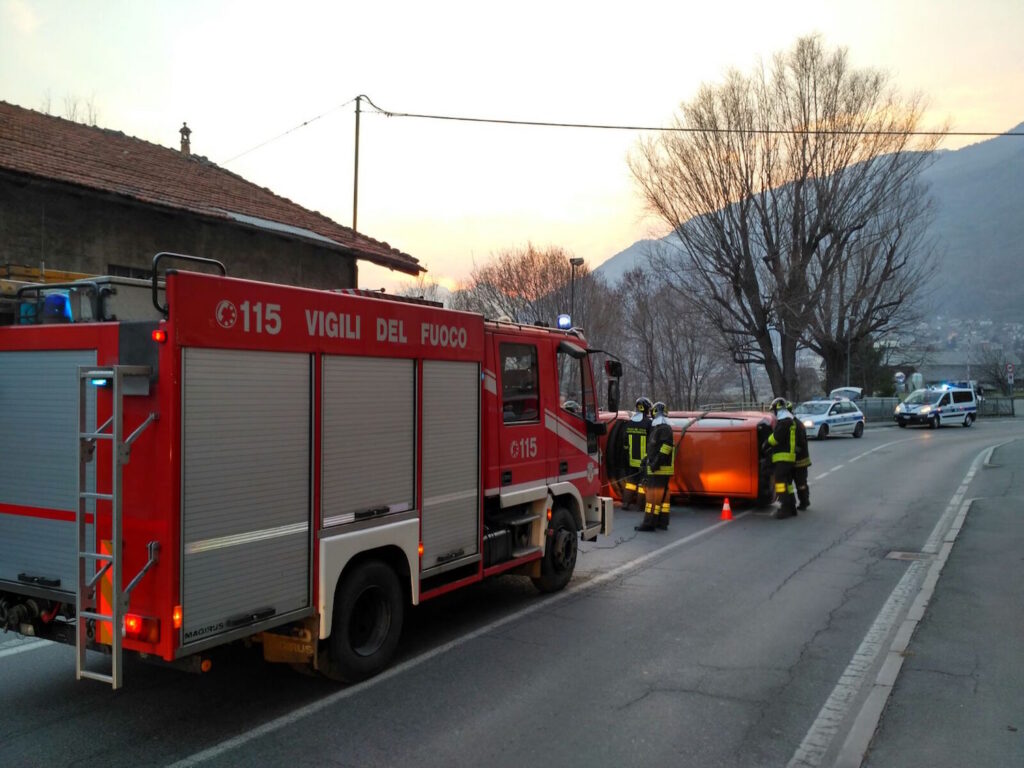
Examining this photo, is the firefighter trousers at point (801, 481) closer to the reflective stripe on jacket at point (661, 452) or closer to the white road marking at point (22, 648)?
the reflective stripe on jacket at point (661, 452)

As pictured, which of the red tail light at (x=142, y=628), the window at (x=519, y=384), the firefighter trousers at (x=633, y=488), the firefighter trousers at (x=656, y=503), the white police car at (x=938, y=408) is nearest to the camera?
the red tail light at (x=142, y=628)

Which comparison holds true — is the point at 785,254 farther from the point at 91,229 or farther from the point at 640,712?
the point at 640,712

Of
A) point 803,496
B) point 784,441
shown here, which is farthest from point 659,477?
point 803,496

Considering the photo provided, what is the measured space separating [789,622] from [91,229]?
12114 millimetres

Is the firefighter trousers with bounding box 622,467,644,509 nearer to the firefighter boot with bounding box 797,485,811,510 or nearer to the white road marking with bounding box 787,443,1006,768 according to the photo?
the firefighter boot with bounding box 797,485,811,510

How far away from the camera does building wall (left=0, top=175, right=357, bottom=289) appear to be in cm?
1227

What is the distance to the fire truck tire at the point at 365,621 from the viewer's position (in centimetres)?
508

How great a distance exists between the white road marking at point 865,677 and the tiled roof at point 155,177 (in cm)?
1219

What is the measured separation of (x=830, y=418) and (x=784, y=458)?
795 inches

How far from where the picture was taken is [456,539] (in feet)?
20.3

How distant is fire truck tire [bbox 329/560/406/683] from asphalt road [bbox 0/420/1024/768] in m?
0.15

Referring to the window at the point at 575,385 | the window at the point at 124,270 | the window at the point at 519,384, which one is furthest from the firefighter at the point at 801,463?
the window at the point at 124,270

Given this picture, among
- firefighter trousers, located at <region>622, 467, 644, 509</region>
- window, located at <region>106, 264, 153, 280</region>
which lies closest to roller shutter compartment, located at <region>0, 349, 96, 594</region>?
firefighter trousers, located at <region>622, 467, 644, 509</region>

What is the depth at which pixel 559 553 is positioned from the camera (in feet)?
25.3
